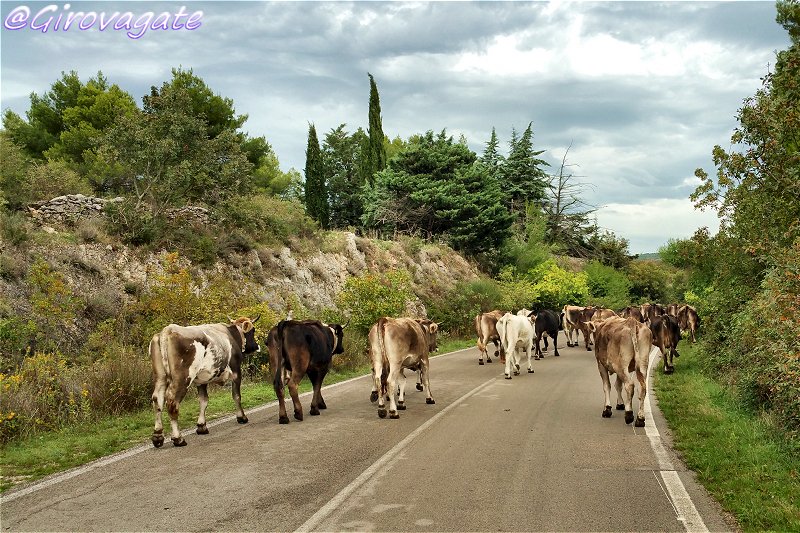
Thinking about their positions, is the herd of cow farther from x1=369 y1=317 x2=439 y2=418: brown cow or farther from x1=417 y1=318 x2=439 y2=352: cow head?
x1=417 y1=318 x2=439 y2=352: cow head

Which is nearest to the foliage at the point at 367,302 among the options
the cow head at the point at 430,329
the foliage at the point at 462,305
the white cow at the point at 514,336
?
the cow head at the point at 430,329

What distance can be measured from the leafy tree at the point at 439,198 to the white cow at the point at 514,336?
78.4 ft

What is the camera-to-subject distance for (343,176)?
5816cm

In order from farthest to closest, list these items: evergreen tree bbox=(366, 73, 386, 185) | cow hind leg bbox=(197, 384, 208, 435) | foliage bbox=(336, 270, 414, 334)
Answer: evergreen tree bbox=(366, 73, 386, 185), foliage bbox=(336, 270, 414, 334), cow hind leg bbox=(197, 384, 208, 435)

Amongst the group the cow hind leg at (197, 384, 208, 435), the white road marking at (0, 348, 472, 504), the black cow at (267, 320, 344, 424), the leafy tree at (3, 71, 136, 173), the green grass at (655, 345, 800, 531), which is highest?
the leafy tree at (3, 71, 136, 173)

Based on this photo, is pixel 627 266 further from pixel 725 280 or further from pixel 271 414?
pixel 271 414

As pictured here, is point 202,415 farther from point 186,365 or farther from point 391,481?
point 391,481

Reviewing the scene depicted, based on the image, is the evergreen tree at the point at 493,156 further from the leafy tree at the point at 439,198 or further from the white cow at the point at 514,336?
the white cow at the point at 514,336

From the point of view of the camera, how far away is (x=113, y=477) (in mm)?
6613

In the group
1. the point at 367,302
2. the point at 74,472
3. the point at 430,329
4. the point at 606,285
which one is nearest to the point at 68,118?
the point at 367,302

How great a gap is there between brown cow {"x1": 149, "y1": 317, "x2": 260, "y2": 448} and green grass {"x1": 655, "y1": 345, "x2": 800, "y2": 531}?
6.94m

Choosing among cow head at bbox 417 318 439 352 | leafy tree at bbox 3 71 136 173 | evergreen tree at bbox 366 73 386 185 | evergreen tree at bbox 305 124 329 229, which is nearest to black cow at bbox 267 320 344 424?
cow head at bbox 417 318 439 352

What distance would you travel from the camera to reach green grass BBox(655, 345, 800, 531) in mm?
5398

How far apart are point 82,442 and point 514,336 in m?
11.1
